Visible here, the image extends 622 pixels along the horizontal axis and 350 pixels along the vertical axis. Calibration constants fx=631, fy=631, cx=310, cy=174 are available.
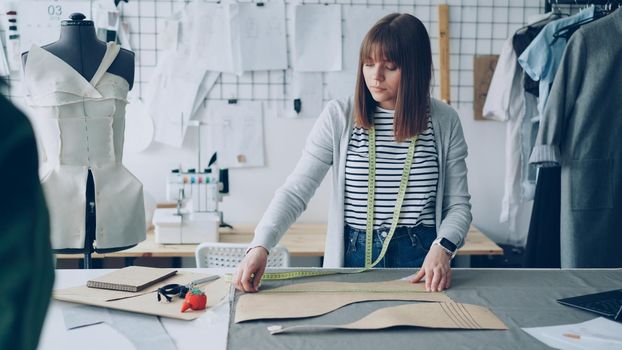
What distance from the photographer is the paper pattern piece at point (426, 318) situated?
4.14 feet

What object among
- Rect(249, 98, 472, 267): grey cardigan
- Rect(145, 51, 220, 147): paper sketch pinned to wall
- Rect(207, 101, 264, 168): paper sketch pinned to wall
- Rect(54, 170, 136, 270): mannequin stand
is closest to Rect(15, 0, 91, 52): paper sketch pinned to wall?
Rect(145, 51, 220, 147): paper sketch pinned to wall

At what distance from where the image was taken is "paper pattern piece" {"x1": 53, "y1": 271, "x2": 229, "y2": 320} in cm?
138

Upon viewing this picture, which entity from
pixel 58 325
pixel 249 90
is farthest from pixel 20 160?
pixel 249 90

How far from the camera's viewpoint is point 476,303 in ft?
4.81

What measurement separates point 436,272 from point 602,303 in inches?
14.9

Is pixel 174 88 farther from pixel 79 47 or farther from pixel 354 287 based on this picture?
pixel 354 287

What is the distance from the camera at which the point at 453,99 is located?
140 inches

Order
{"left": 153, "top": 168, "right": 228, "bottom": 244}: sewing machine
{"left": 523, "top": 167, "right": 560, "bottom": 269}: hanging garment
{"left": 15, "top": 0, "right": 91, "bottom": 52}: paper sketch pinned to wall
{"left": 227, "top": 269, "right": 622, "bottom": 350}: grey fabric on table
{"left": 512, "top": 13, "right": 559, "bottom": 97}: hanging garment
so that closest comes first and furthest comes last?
{"left": 227, "top": 269, "right": 622, "bottom": 350}: grey fabric on table, {"left": 523, "top": 167, "right": 560, "bottom": 269}: hanging garment, {"left": 153, "top": 168, "right": 228, "bottom": 244}: sewing machine, {"left": 512, "top": 13, "right": 559, "bottom": 97}: hanging garment, {"left": 15, "top": 0, "right": 91, "bottom": 52}: paper sketch pinned to wall

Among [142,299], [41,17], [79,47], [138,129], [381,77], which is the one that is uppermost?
[41,17]

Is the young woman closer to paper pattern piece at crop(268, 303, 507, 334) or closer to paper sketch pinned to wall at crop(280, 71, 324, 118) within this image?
paper pattern piece at crop(268, 303, 507, 334)

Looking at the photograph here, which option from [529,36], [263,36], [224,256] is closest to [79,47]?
[224,256]

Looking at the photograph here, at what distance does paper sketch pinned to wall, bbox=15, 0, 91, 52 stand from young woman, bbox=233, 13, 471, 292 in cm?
212

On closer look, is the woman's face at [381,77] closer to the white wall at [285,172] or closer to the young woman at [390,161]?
the young woman at [390,161]

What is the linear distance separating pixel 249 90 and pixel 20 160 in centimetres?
312
